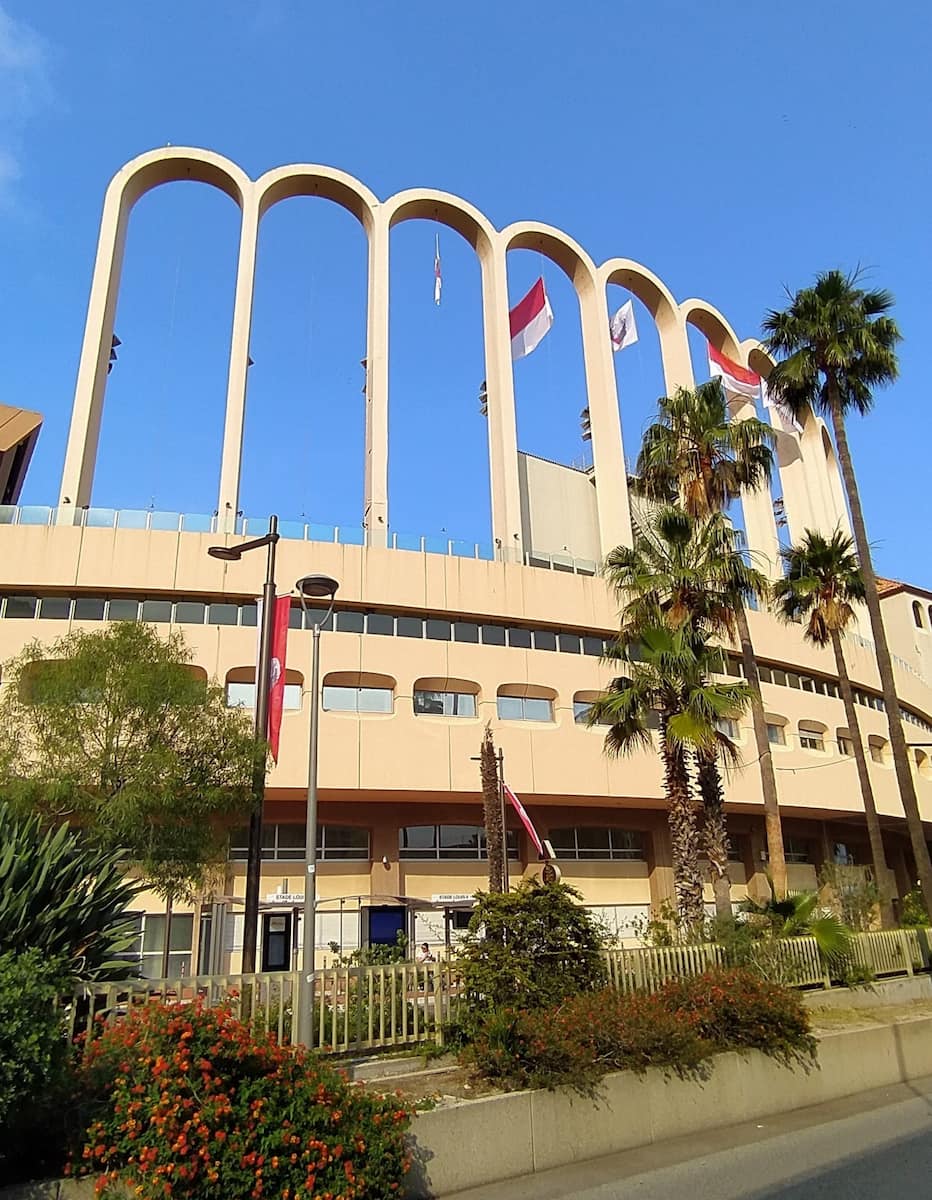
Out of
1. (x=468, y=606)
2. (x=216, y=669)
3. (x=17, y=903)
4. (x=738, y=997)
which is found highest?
(x=468, y=606)

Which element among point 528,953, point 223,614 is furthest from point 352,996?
point 223,614

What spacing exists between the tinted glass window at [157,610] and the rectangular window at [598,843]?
14.6m

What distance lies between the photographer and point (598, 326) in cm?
3572

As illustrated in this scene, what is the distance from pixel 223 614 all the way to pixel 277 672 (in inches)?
468

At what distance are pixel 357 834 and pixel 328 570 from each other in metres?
8.37

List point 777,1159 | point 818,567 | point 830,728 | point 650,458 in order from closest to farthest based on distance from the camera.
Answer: point 777,1159
point 650,458
point 818,567
point 830,728

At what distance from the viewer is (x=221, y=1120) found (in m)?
5.97

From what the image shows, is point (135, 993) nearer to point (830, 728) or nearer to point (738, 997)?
point (738, 997)

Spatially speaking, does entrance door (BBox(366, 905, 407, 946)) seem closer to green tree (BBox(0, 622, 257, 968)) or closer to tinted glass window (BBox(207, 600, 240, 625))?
tinted glass window (BBox(207, 600, 240, 625))

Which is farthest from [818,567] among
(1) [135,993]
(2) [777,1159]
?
(1) [135,993]

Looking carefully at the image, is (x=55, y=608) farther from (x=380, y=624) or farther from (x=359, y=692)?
(x=380, y=624)

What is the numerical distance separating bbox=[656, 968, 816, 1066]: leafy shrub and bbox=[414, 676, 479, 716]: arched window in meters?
15.7

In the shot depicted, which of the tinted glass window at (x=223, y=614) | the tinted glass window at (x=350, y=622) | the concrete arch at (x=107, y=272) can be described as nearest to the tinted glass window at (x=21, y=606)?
the concrete arch at (x=107, y=272)

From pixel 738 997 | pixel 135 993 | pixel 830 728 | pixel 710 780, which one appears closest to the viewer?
pixel 135 993
